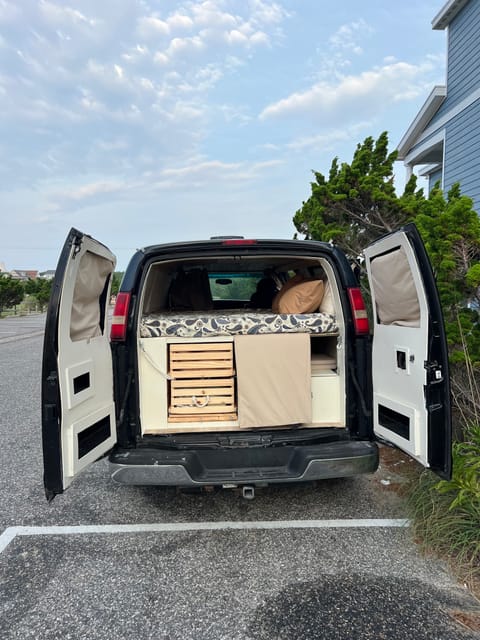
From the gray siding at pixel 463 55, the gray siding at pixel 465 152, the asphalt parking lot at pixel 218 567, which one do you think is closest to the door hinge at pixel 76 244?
the asphalt parking lot at pixel 218 567

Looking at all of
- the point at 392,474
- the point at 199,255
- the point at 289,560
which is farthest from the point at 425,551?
the point at 199,255

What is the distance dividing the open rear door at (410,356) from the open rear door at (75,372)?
169 centimetres

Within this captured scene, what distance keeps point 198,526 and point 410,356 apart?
169 centimetres

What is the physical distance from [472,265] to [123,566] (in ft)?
9.74

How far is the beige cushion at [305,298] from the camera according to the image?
300 cm

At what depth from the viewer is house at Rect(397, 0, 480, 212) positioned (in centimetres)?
896

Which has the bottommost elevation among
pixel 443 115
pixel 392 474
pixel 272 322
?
pixel 392 474

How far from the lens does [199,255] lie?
8.81 feet

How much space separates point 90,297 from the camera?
8.66 feet

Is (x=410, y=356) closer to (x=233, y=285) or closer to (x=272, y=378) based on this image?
(x=272, y=378)

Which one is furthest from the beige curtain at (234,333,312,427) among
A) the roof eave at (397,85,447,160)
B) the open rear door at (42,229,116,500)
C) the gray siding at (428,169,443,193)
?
the gray siding at (428,169,443,193)

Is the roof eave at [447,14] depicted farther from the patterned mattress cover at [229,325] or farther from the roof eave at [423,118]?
the patterned mattress cover at [229,325]

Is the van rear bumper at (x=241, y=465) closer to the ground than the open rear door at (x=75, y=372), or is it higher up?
closer to the ground

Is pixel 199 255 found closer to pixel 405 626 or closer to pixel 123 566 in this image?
pixel 123 566
